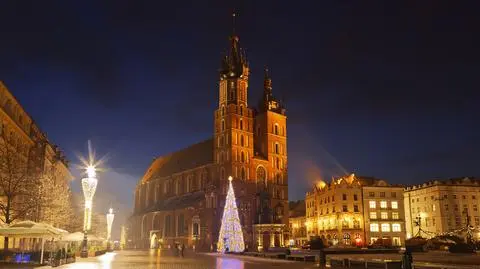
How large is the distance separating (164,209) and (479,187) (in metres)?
66.3

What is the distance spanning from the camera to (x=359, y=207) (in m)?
90.3

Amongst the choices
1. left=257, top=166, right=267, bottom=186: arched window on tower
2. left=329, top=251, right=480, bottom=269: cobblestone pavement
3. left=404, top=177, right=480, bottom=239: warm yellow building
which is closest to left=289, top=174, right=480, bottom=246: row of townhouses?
left=404, top=177, right=480, bottom=239: warm yellow building

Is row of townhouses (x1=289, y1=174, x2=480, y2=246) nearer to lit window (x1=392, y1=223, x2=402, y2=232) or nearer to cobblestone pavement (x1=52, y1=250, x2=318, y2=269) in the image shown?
lit window (x1=392, y1=223, x2=402, y2=232)

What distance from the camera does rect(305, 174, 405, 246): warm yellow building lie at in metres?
89.0

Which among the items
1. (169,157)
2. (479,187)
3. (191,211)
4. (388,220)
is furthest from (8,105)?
(479,187)

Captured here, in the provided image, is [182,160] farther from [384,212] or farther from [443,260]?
[443,260]

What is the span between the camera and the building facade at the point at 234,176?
86375 mm

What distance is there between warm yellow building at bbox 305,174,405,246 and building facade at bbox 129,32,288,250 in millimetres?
9659

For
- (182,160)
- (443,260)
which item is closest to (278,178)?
(182,160)

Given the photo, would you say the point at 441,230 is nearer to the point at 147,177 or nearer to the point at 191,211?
the point at 191,211

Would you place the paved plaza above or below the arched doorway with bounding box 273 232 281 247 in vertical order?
below

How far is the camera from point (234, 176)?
8906 centimetres

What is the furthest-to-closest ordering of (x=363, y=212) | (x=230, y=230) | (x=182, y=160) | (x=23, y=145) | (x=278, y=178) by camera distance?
(x=182, y=160) < (x=278, y=178) < (x=363, y=212) < (x=230, y=230) < (x=23, y=145)

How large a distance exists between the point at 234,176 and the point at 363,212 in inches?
1004
